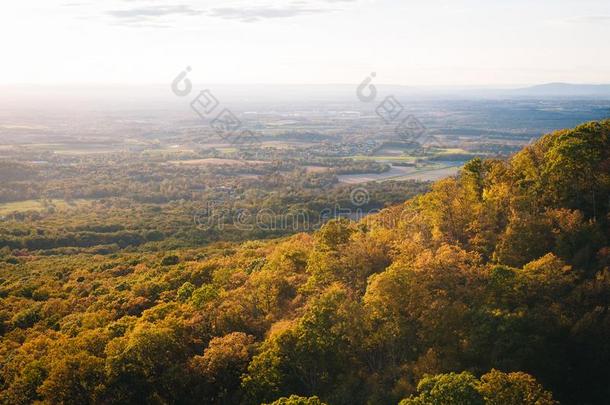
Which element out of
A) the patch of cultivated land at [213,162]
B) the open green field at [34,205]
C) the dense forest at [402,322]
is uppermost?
the dense forest at [402,322]

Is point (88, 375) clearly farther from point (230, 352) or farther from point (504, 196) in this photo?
point (504, 196)

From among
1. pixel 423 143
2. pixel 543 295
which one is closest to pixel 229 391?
pixel 543 295

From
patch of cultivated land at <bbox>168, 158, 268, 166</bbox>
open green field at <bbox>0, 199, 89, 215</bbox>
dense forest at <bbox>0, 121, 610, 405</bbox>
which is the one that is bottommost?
open green field at <bbox>0, 199, 89, 215</bbox>

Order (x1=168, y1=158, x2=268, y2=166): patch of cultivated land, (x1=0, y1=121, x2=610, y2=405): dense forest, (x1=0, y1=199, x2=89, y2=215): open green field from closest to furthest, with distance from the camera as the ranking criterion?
1. (x1=0, y1=121, x2=610, y2=405): dense forest
2. (x1=0, y1=199, x2=89, y2=215): open green field
3. (x1=168, y1=158, x2=268, y2=166): patch of cultivated land

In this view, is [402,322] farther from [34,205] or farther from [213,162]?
[213,162]

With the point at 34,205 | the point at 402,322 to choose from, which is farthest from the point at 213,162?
the point at 402,322

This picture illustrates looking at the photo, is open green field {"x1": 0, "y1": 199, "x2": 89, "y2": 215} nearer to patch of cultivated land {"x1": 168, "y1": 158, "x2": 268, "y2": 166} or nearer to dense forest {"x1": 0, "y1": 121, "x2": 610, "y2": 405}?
patch of cultivated land {"x1": 168, "y1": 158, "x2": 268, "y2": 166}

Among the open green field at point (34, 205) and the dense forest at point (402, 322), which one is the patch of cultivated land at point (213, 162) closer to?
the open green field at point (34, 205)

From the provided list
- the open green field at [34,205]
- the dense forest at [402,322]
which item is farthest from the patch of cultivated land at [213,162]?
the dense forest at [402,322]

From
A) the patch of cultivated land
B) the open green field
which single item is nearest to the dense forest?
the open green field
